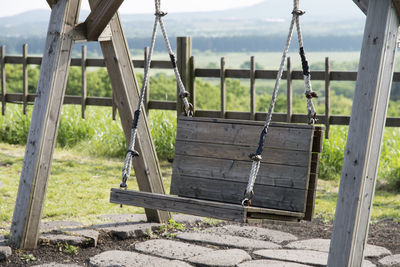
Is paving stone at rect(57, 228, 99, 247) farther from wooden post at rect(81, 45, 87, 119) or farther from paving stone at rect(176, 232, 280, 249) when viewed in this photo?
wooden post at rect(81, 45, 87, 119)

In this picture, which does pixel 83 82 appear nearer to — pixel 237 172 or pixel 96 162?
pixel 96 162

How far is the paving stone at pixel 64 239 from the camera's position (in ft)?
13.0

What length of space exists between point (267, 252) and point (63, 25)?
6.87 ft

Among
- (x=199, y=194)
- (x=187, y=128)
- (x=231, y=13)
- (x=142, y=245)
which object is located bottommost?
(x=142, y=245)

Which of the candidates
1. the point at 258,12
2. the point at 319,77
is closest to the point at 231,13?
the point at 258,12

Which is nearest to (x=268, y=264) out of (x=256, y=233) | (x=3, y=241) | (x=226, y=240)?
(x=226, y=240)

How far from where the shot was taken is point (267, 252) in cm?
399

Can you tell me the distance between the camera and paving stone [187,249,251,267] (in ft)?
12.1

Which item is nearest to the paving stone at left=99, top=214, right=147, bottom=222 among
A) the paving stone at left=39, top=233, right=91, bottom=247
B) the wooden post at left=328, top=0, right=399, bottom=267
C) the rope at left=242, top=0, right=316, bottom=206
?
the paving stone at left=39, top=233, right=91, bottom=247

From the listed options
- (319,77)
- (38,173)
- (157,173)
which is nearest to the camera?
(38,173)

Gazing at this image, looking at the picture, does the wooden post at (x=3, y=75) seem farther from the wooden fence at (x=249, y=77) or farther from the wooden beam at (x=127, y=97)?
the wooden beam at (x=127, y=97)

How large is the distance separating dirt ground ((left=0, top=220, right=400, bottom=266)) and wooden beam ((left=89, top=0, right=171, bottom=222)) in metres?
0.49

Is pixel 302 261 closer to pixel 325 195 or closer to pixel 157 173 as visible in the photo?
pixel 157 173

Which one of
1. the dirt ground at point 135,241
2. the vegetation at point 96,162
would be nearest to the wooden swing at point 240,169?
the dirt ground at point 135,241
